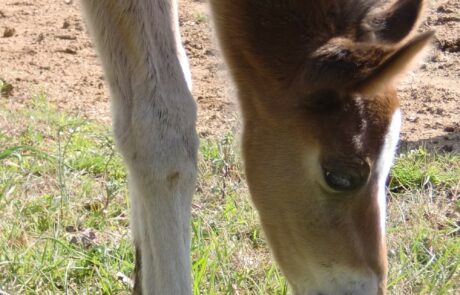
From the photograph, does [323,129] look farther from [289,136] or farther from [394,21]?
[394,21]

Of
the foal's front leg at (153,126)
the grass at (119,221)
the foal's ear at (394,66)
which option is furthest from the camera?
the grass at (119,221)

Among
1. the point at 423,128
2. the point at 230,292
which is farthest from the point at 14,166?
the point at 423,128

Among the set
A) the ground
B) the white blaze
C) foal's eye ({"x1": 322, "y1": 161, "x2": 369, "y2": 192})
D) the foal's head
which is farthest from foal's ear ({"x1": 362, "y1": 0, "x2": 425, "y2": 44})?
the ground

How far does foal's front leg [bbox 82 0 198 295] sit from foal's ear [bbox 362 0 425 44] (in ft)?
2.50

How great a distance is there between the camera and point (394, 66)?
304 centimetres

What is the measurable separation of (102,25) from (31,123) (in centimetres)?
235

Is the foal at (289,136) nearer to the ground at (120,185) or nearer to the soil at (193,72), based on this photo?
the ground at (120,185)

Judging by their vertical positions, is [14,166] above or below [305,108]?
below

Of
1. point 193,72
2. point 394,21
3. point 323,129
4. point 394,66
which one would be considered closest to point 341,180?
point 323,129

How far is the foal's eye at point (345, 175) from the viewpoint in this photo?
10.6 feet

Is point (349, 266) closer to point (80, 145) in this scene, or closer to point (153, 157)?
point (153, 157)

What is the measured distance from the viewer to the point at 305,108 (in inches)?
130

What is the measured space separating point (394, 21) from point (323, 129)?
543mm

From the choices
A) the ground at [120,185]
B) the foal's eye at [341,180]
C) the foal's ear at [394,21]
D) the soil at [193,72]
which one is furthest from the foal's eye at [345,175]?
the soil at [193,72]
